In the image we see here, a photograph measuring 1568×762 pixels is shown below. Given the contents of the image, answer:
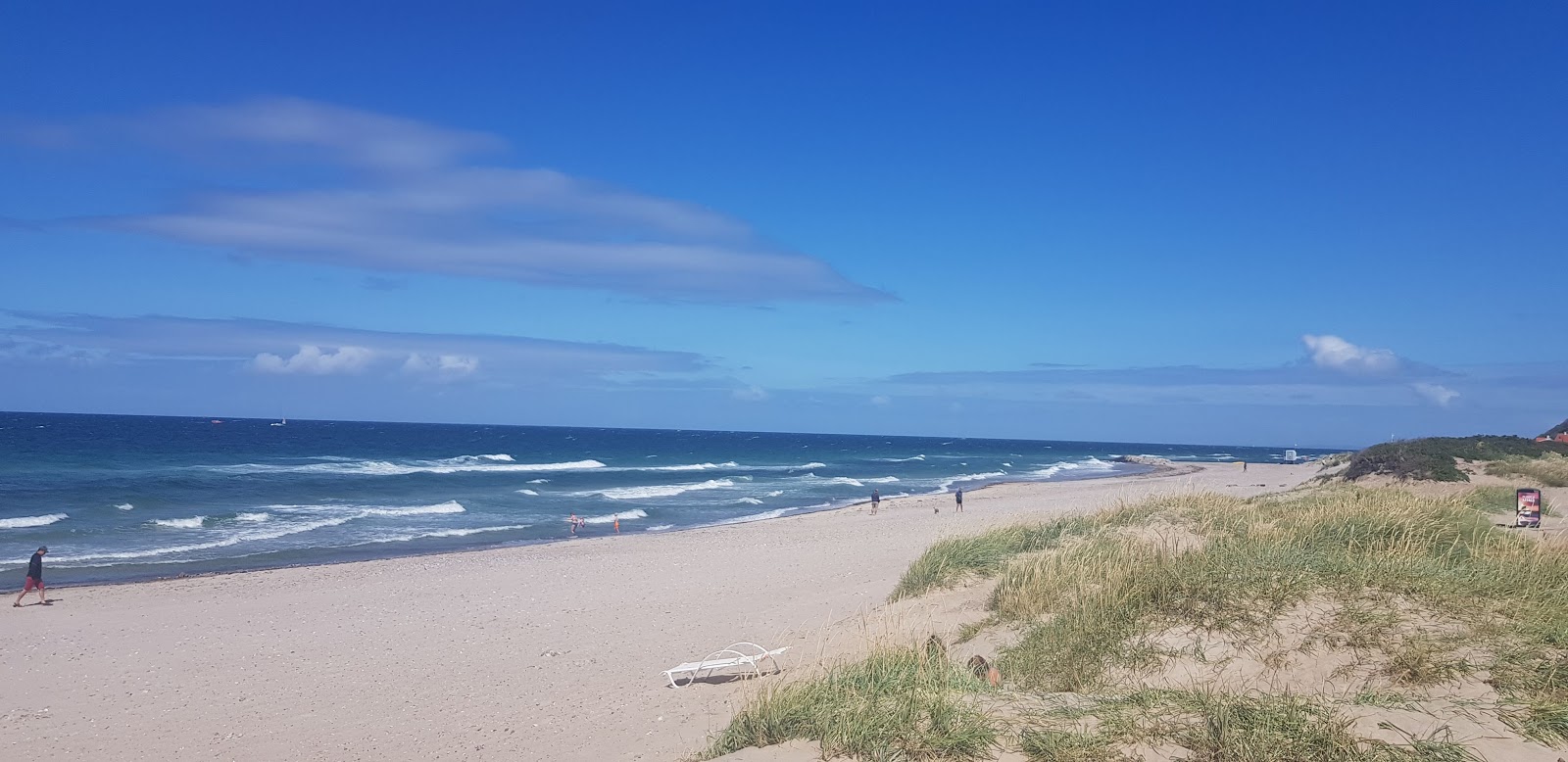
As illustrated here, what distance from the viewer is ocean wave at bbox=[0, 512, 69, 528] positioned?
88.2 feet

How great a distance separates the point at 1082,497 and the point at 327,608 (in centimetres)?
3285

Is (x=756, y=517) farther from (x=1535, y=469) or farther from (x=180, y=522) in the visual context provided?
(x=1535, y=469)

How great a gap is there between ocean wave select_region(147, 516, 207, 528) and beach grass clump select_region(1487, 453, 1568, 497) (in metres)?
37.0

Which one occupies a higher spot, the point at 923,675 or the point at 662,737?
the point at 923,675

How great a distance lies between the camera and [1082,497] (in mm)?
41281

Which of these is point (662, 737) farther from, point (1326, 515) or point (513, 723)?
point (1326, 515)

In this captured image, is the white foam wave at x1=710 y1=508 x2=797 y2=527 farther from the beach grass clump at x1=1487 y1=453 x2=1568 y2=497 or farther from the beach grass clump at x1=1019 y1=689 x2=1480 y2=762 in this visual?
the beach grass clump at x1=1019 y1=689 x2=1480 y2=762

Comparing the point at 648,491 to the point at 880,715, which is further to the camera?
the point at 648,491

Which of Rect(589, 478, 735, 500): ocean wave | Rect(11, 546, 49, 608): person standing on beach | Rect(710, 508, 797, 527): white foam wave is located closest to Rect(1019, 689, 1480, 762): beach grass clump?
Rect(11, 546, 49, 608): person standing on beach

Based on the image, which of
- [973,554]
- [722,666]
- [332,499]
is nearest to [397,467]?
[332,499]

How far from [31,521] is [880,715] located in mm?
32031

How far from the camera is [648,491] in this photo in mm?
46406

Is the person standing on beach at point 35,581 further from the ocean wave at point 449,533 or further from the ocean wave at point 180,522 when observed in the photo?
the ocean wave at point 180,522

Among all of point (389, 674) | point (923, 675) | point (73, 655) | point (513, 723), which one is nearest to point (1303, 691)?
point (923, 675)
